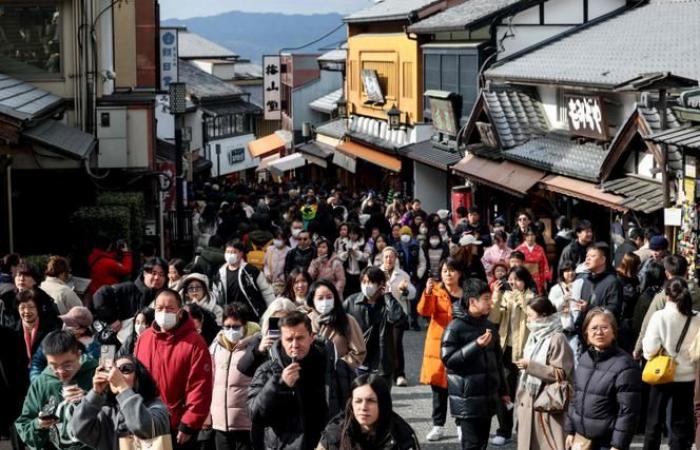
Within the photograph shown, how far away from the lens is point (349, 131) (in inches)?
1743

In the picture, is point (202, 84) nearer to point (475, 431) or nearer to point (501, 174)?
point (501, 174)

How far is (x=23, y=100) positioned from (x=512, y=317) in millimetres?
9496

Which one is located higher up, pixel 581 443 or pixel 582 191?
pixel 582 191

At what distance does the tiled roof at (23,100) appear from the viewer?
53.8ft

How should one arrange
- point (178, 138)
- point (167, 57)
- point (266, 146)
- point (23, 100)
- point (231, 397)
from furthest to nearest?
point (266, 146) < point (167, 57) < point (178, 138) < point (23, 100) < point (231, 397)

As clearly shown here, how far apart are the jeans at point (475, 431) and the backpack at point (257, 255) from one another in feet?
23.3

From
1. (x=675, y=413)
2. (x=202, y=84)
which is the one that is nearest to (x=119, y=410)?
(x=675, y=413)

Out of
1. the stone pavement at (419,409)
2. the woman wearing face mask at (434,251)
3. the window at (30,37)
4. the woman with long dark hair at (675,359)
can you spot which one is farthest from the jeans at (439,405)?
the window at (30,37)

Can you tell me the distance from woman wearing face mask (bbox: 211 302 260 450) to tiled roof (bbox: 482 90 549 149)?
55.0 ft

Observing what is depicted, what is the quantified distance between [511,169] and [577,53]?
8.14ft

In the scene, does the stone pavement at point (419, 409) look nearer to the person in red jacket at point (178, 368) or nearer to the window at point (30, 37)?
the person in red jacket at point (178, 368)

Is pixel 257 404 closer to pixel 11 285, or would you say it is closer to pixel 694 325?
pixel 694 325

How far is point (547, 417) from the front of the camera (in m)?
9.08

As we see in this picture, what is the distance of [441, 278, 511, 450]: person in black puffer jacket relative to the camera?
31.9 ft
